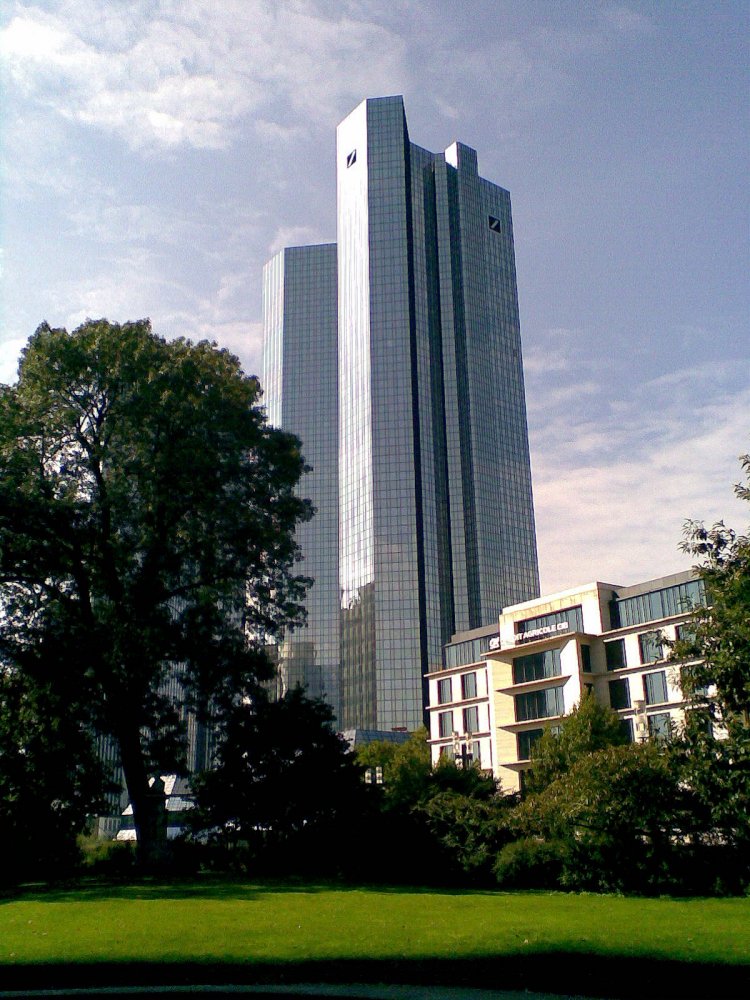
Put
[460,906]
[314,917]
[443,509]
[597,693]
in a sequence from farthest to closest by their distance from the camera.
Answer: [443,509], [597,693], [460,906], [314,917]

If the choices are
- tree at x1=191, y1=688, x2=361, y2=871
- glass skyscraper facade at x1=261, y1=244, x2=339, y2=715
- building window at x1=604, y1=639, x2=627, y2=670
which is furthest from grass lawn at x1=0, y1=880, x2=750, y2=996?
glass skyscraper facade at x1=261, y1=244, x2=339, y2=715

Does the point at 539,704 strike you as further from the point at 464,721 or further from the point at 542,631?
the point at 464,721

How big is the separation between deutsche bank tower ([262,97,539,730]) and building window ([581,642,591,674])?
71801 millimetres

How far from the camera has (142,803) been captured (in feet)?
114

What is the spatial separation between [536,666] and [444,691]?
16587 millimetres

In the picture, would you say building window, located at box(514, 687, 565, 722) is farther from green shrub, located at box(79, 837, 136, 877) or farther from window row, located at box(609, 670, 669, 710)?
green shrub, located at box(79, 837, 136, 877)

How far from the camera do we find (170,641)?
1340 inches

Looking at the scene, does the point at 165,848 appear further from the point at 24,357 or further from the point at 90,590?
the point at 24,357

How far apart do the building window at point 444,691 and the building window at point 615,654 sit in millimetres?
21717

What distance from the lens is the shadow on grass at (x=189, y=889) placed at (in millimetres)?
25094

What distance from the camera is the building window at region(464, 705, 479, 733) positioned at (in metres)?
84.0

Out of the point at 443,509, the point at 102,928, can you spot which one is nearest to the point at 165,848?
the point at 102,928

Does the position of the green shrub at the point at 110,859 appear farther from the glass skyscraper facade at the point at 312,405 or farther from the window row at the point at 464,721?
the glass skyscraper facade at the point at 312,405

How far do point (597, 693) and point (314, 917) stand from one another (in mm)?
55827
